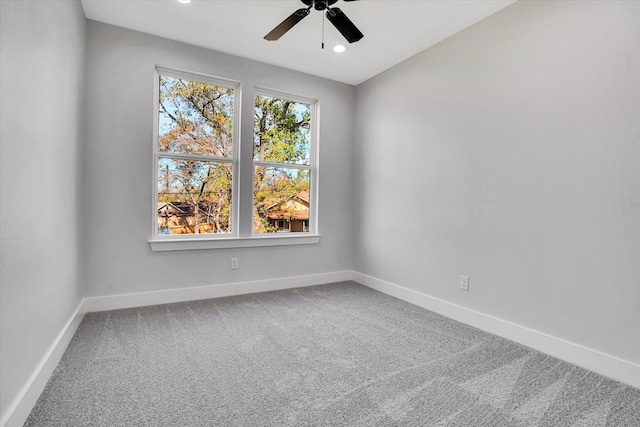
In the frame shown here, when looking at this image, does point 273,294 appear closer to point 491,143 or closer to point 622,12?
point 491,143

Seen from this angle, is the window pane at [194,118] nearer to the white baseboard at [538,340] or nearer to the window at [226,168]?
the window at [226,168]

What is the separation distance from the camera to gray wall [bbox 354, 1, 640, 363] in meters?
1.96

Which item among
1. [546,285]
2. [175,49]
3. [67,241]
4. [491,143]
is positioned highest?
[175,49]

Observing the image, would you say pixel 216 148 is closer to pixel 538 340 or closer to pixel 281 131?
pixel 281 131

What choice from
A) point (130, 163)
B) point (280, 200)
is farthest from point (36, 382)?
point (280, 200)

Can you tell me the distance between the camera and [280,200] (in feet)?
12.9

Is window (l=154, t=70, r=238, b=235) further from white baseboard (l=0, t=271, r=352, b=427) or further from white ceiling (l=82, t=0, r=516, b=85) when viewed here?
white baseboard (l=0, t=271, r=352, b=427)

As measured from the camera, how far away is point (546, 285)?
2318 mm

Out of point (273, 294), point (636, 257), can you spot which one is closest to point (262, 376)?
point (273, 294)

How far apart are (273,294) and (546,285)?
2.50m

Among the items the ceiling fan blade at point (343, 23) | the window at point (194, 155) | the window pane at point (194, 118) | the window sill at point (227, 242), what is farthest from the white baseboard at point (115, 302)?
the ceiling fan blade at point (343, 23)

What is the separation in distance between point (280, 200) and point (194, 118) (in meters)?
1.29

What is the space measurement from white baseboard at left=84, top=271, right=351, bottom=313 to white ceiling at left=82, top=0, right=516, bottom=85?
2448mm

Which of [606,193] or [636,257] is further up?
[606,193]
